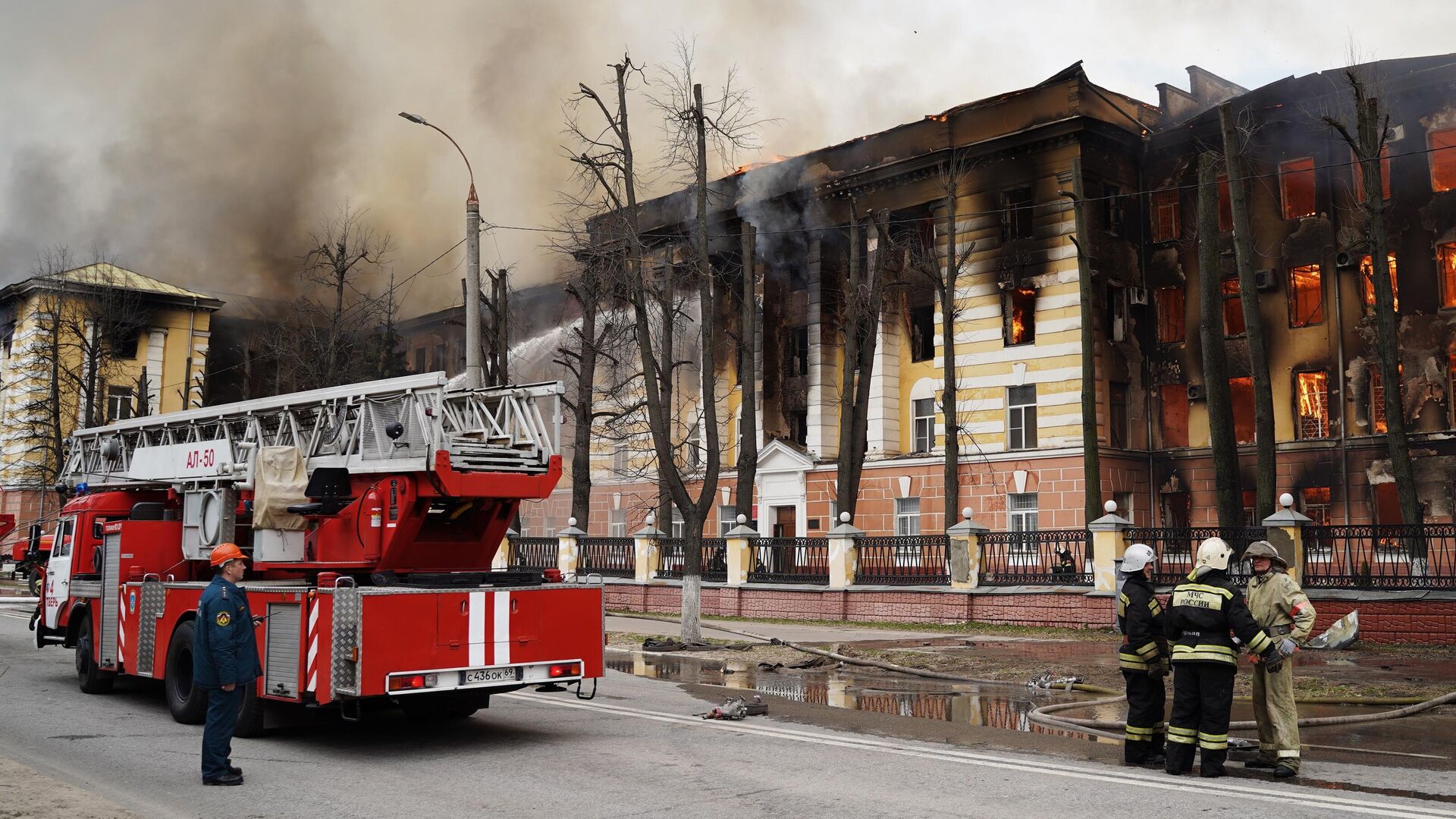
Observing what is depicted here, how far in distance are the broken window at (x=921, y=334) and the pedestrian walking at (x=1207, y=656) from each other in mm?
28501

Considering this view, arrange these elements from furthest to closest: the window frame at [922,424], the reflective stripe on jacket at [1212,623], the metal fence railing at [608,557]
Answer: the window frame at [922,424], the metal fence railing at [608,557], the reflective stripe on jacket at [1212,623]

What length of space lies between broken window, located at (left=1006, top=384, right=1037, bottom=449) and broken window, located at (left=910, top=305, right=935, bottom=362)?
3555 mm

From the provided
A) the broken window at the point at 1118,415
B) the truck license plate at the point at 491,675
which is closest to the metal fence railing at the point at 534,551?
the broken window at the point at 1118,415

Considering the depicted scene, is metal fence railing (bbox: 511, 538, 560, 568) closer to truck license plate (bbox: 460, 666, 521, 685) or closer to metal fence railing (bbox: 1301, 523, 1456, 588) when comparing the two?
metal fence railing (bbox: 1301, 523, 1456, 588)

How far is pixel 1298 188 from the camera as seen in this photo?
32.0 m

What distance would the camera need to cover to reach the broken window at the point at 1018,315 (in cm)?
3381

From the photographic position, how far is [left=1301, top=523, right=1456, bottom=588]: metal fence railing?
18047mm

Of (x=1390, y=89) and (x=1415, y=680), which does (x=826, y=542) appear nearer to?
(x=1415, y=680)

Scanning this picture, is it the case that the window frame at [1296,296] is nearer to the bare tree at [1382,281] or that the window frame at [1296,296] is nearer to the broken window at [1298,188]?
the broken window at [1298,188]

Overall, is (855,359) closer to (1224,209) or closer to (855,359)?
(855,359)

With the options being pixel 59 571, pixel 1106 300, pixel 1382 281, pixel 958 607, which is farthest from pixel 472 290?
pixel 1106 300

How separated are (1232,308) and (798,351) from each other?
1348cm

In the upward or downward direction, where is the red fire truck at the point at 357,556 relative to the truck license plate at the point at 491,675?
upward

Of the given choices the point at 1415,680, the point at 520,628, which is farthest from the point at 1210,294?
the point at 520,628
